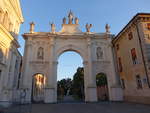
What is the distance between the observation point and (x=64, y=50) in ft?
61.2

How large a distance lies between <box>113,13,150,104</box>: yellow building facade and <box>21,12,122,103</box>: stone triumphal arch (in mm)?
1824

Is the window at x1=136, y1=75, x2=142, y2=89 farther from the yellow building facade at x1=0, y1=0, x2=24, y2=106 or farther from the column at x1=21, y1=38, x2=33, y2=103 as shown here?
the yellow building facade at x1=0, y1=0, x2=24, y2=106

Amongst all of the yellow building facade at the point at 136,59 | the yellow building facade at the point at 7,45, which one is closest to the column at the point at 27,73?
the yellow building facade at the point at 7,45

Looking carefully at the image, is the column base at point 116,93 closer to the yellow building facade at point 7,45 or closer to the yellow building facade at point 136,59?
the yellow building facade at point 136,59

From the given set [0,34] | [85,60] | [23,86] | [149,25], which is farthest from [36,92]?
[149,25]

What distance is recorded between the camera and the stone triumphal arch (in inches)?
651

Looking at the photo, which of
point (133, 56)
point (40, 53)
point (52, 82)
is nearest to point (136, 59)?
point (133, 56)

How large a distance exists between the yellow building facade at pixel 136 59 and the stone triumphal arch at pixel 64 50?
5.98ft

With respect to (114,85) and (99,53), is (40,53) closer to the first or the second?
(99,53)

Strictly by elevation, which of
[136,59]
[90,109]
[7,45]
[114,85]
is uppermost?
[7,45]

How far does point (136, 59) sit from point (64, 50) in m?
10.3

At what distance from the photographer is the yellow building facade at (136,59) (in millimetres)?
12164

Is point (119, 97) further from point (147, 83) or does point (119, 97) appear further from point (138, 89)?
point (147, 83)

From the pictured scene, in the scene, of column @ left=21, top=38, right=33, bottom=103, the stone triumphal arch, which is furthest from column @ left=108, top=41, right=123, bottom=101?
column @ left=21, top=38, right=33, bottom=103
